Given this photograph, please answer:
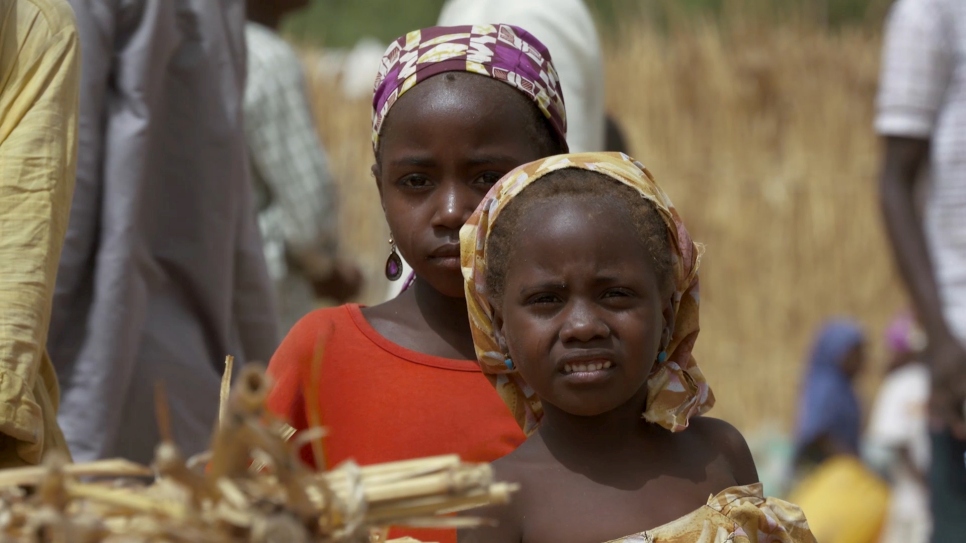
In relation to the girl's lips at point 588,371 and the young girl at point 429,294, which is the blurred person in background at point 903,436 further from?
the girl's lips at point 588,371

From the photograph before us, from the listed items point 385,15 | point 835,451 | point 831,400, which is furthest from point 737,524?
point 385,15

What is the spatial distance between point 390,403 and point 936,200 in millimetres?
2421

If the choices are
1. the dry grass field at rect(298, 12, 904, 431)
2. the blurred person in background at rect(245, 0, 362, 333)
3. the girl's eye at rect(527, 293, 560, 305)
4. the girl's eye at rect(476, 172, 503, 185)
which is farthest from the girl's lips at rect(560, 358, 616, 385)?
the dry grass field at rect(298, 12, 904, 431)

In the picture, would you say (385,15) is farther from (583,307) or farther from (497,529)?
(497,529)

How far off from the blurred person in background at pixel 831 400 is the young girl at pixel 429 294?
6768mm

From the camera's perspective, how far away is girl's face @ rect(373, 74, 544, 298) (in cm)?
278

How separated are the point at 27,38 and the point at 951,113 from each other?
290 cm

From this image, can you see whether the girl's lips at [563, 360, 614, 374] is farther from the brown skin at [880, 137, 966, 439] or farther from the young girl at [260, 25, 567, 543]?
the brown skin at [880, 137, 966, 439]

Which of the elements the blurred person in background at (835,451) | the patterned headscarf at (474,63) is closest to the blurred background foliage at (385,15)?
the blurred person in background at (835,451)

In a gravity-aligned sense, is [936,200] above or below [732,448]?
above

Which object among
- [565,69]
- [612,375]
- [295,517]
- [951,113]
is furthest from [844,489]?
[295,517]

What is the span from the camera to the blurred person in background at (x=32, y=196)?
250 centimetres

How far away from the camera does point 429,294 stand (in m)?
2.94

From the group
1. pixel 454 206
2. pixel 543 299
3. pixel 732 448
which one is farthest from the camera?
pixel 454 206
